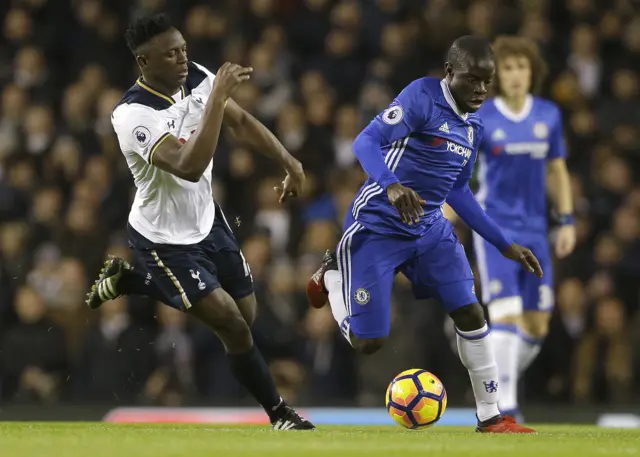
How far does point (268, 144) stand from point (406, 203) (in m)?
1.19

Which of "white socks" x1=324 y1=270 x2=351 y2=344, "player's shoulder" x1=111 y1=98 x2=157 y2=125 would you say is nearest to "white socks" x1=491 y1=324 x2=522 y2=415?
"white socks" x1=324 y1=270 x2=351 y2=344

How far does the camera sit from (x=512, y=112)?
9.23 metres

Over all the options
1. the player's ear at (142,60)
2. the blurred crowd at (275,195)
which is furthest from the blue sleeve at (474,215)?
the blurred crowd at (275,195)

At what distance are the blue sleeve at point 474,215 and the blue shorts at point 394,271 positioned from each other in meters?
0.12

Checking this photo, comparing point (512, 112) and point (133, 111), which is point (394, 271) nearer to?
point (133, 111)

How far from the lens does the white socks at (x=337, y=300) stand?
7.57 metres

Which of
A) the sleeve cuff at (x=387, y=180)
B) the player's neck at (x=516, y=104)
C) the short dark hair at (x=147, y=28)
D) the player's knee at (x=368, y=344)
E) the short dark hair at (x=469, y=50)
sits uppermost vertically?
the short dark hair at (x=147, y=28)

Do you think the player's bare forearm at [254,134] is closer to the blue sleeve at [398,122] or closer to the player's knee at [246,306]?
the blue sleeve at [398,122]

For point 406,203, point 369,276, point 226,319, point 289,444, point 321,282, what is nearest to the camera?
point 289,444

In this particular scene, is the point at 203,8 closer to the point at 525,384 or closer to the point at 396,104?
the point at 525,384

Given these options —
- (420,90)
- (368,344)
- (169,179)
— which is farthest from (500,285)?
(169,179)

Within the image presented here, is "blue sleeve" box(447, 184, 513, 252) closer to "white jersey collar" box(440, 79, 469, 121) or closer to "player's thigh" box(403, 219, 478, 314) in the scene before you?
"player's thigh" box(403, 219, 478, 314)

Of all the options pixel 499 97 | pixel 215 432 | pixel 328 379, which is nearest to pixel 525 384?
pixel 328 379

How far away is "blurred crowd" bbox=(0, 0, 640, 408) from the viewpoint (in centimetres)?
1121
